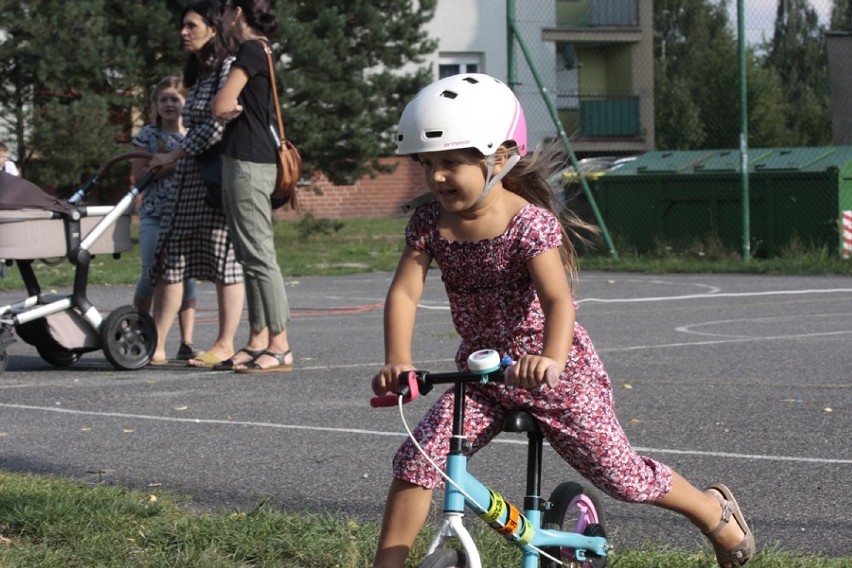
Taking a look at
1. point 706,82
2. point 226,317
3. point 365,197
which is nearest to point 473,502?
point 226,317

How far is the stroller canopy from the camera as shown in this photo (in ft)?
28.1

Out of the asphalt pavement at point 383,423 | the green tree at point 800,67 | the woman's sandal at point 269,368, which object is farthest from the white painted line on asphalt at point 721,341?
the green tree at point 800,67

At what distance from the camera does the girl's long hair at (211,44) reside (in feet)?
28.3

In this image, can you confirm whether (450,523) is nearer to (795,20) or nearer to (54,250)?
(54,250)

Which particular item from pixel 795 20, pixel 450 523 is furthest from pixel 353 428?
pixel 795 20

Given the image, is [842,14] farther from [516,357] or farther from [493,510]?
[493,510]

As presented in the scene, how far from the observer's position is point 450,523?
3381 mm

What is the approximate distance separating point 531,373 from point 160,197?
6602 millimetres

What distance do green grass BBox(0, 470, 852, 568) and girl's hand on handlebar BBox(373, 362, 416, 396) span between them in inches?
32.8

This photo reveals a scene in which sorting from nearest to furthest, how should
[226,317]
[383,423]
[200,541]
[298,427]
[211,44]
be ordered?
[200,541]
[298,427]
[383,423]
[211,44]
[226,317]

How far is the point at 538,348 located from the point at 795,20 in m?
61.6

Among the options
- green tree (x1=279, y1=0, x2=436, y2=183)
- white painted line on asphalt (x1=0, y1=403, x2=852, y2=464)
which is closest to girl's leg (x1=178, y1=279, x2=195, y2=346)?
white painted line on asphalt (x1=0, y1=403, x2=852, y2=464)

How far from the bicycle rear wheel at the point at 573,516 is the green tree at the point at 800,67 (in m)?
51.0

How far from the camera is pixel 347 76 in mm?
26750
